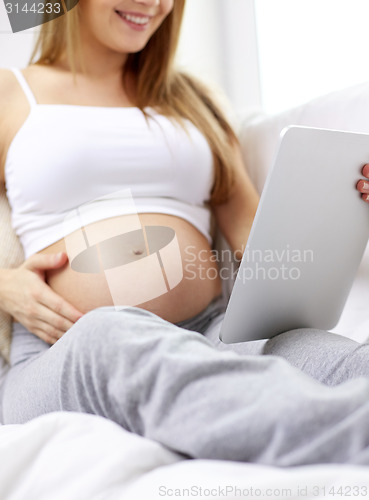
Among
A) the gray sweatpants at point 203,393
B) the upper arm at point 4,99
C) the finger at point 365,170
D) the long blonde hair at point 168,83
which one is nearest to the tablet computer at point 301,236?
the finger at point 365,170

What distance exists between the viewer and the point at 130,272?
859 millimetres

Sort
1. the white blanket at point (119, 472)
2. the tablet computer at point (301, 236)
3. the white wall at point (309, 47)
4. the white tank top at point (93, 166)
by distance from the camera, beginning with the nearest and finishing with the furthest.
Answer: the white blanket at point (119, 472), the tablet computer at point (301, 236), the white tank top at point (93, 166), the white wall at point (309, 47)

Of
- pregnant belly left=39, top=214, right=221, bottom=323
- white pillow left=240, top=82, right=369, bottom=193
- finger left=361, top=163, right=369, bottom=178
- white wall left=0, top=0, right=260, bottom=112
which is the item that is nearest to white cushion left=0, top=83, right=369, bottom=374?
white pillow left=240, top=82, right=369, bottom=193

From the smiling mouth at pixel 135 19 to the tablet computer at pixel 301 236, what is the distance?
0.61 m

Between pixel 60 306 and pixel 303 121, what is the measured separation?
690mm

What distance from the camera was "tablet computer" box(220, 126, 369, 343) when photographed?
65 centimetres

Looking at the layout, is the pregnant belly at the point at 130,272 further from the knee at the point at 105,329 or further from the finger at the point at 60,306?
the knee at the point at 105,329

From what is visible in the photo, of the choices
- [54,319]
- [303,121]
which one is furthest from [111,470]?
[303,121]

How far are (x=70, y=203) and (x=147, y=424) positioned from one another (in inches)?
23.3

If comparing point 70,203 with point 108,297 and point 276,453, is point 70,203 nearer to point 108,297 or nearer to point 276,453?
point 108,297

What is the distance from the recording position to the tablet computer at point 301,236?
0.65m

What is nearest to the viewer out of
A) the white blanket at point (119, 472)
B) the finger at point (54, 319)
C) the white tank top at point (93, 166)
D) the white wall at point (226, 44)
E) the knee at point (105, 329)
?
the white blanket at point (119, 472)

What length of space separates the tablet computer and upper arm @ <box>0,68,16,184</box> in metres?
0.60

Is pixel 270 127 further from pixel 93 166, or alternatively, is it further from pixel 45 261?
pixel 45 261
